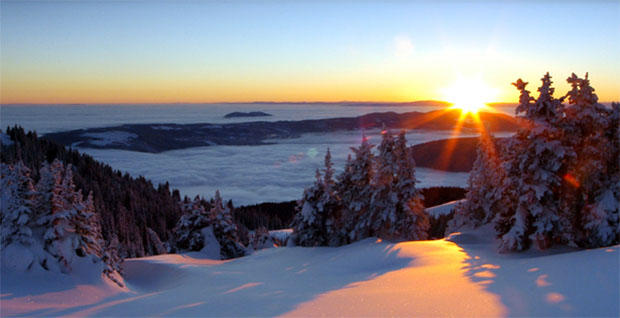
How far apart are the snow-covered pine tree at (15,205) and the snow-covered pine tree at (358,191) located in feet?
70.2

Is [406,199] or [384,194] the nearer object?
[406,199]

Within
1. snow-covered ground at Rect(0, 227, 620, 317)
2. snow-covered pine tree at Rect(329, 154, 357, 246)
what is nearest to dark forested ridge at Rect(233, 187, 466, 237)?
snow-covered pine tree at Rect(329, 154, 357, 246)

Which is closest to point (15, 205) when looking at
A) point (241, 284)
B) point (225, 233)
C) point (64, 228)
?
point (64, 228)

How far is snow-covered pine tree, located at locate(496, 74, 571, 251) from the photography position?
56.0 feet

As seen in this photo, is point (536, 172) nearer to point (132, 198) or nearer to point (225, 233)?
point (225, 233)

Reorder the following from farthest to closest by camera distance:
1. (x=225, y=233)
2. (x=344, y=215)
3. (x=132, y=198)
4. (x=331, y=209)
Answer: (x=132, y=198)
(x=225, y=233)
(x=331, y=209)
(x=344, y=215)

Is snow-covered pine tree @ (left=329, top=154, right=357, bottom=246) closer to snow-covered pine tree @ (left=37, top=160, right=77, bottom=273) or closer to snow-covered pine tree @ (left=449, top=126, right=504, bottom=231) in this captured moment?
snow-covered pine tree @ (left=449, top=126, right=504, bottom=231)

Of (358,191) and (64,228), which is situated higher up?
(64,228)

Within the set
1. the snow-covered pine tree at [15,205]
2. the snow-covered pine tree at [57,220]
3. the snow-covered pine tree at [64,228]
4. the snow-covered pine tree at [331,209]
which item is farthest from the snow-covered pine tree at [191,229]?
the snow-covered pine tree at [15,205]

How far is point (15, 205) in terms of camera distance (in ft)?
45.6

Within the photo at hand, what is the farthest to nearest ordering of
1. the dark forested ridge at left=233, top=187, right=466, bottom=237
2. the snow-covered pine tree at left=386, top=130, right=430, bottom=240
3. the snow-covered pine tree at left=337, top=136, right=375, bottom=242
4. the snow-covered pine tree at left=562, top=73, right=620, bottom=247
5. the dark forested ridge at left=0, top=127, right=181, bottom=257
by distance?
1. the dark forested ridge at left=233, top=187, right=466, bottom=237
2. the dark forested ridge at left=0, top=127, right=181, bottom=257
3. the snow-covered pine tree at left=337, top=136, right=375, bottom=242
4. the snow-covered pine tree at left=386, top=130, right=430, bottom=240
5. the snow-covered pine tree at left=562, top=73, right=620, bottom=247

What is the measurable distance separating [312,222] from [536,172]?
60.1 ft

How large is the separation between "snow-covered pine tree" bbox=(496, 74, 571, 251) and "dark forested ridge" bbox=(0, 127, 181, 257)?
6946 cm

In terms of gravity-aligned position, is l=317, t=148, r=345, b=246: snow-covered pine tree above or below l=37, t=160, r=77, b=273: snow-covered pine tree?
below
